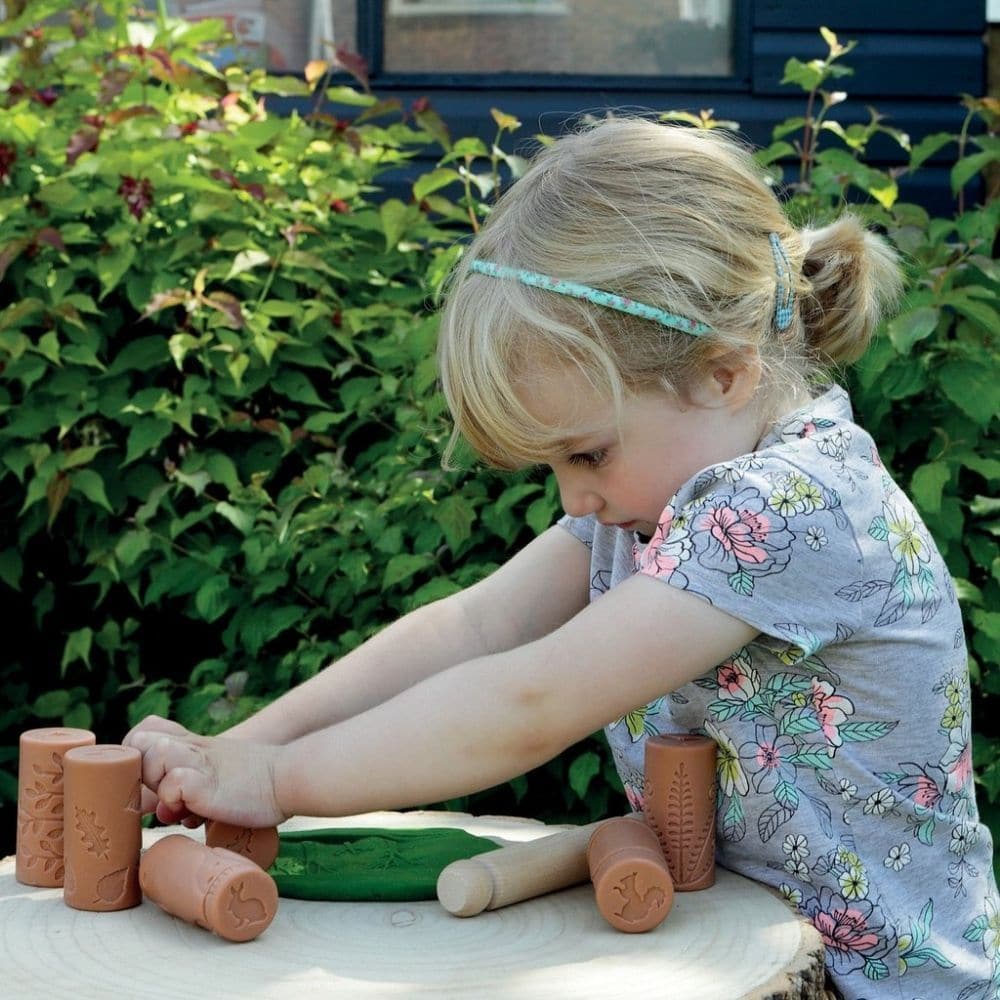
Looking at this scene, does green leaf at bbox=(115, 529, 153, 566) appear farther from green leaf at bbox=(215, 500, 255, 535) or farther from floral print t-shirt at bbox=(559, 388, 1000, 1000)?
floral print t-shirt at bbox=(559, 388, 1000, 1000)

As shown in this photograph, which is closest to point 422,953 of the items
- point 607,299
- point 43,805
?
point 43,805

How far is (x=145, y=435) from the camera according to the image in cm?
308

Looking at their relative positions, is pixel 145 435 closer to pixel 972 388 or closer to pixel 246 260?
pixel 246 260

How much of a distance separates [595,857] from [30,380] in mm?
1880

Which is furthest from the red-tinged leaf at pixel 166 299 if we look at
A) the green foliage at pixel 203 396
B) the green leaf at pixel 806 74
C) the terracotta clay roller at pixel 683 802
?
the terracotta clay roller at pixel 683 802

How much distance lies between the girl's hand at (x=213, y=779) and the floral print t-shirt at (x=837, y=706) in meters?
0.48

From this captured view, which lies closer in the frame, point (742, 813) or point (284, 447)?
point (742, 813)

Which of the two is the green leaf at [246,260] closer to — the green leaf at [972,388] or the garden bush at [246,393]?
the garden bush at [246,393]

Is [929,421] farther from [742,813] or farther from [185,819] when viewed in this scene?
[185,819]

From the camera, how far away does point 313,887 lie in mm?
1667

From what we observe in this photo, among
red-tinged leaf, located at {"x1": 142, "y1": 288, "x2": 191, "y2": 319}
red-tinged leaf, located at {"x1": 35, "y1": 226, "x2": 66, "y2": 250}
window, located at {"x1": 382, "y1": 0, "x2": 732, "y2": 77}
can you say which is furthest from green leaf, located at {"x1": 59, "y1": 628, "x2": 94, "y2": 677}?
window, located at {"x1": 382, "y1": 0, "x2": 732, "y2": 77}

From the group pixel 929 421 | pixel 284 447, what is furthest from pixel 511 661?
pixel 284 447

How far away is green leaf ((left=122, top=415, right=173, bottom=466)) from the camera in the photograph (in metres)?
3.07

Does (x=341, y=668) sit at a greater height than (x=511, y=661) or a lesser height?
lesser
